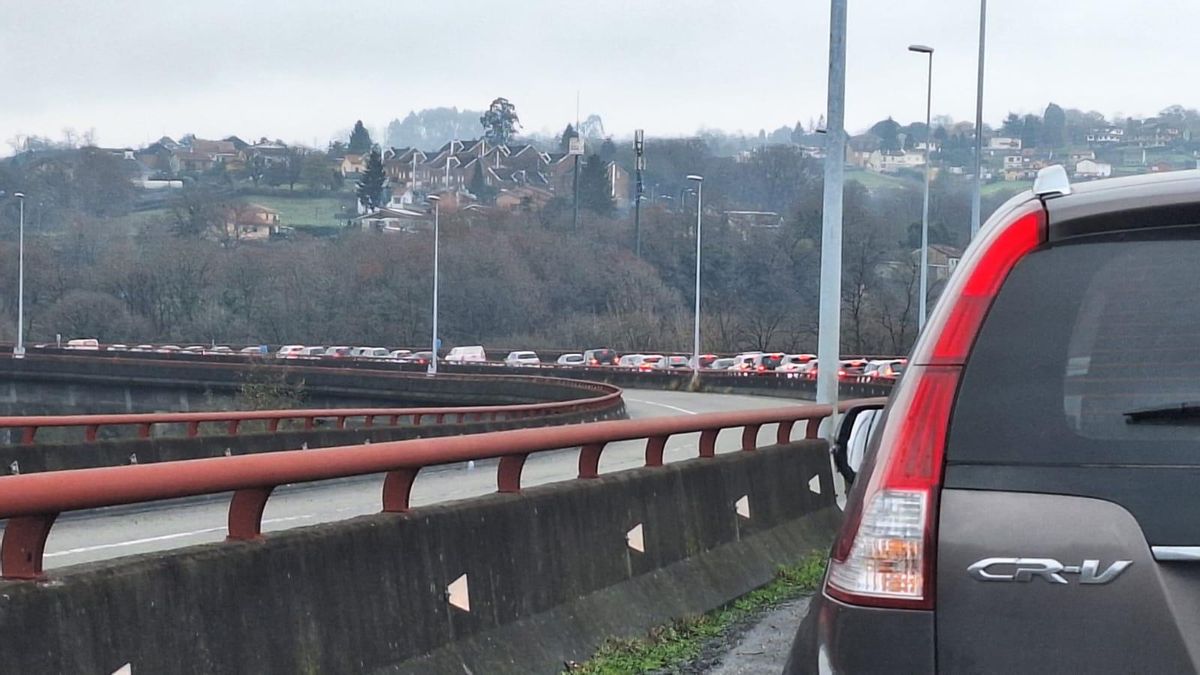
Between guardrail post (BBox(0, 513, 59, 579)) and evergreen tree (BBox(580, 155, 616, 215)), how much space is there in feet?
584

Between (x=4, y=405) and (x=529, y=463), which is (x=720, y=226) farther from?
(x=529, y=463)

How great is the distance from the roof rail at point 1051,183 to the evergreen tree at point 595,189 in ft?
588

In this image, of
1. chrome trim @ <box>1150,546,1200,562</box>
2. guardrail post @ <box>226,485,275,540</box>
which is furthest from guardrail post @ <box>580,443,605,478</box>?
chrome trim @ <box>1150,546,1200,562</box>

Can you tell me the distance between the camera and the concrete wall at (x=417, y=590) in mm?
5000

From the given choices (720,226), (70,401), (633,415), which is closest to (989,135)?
(633,415)

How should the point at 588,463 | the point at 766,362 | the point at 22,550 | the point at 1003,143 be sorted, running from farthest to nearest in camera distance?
the point at 766,362
the point at 1003,143
the point at 588,463
the point at 22,550

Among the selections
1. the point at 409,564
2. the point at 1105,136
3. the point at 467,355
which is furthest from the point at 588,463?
the point at 467,355

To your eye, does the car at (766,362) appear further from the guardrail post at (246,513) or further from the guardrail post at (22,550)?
the guardrail post at (22,550)

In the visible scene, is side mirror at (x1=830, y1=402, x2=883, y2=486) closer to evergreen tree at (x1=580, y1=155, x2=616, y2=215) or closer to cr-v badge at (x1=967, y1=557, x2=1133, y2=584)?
cr-v badge at (x1=967, y1=557, x2=1133, y2=584)

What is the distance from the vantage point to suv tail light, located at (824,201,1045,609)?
334 centimetres

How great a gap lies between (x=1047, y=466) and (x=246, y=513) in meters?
3.51

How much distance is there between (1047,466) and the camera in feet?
10.7

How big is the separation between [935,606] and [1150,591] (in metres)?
0.40

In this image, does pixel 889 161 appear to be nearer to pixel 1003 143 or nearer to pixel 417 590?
pixel 1003 143
